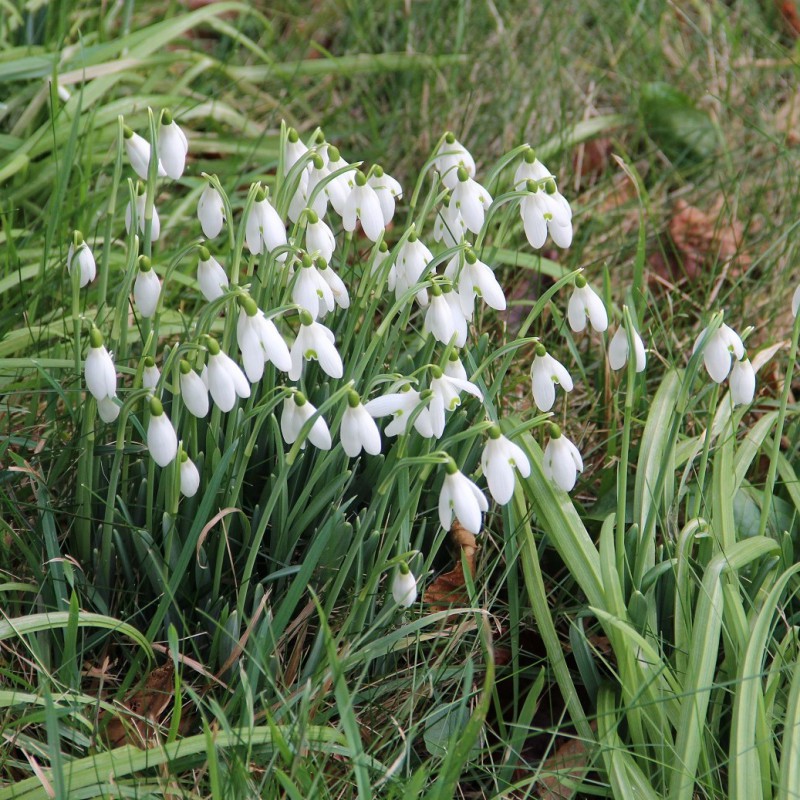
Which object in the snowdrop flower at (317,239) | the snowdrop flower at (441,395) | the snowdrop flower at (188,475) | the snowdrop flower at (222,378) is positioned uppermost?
the snowdrop flower at (317,239)

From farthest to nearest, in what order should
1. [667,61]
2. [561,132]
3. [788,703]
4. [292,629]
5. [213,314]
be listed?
1. [667,61]
2. [561,132]
3. [292,629]
4. [788,703]
5. [213,314]

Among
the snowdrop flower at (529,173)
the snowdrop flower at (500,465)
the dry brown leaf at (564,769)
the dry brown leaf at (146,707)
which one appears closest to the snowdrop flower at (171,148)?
the snowdrop flower at (529,173)

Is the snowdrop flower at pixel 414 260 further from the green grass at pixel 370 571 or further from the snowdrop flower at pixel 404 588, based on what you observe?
the snowdrop flower at pixel 404 588

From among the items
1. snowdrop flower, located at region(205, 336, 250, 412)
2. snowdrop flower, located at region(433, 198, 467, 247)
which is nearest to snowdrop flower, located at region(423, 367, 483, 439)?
snowdrop flower, located at region(205, 336, 250, 412)

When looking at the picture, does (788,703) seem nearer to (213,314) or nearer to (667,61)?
(213,314)

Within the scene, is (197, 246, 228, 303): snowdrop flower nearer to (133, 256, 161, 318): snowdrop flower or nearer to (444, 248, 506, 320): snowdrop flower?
(133, 256, 161, 318): snowdrop flower

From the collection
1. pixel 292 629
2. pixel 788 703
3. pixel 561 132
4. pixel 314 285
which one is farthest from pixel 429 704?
pixel 561 132
